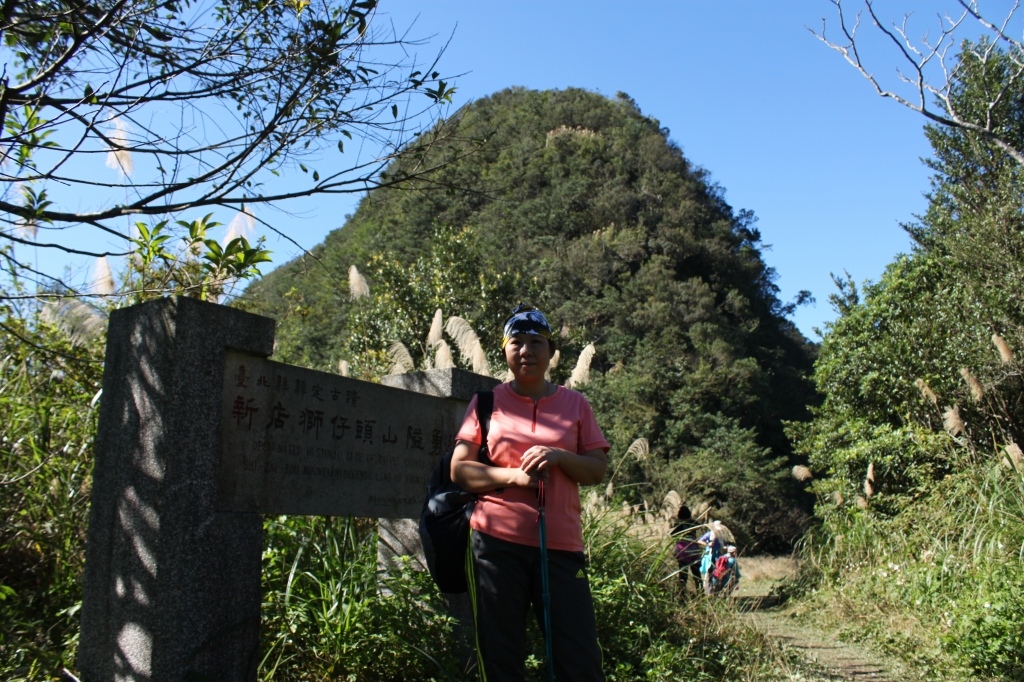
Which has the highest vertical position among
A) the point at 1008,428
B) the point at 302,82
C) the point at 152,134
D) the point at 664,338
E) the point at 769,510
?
the point at 664,338

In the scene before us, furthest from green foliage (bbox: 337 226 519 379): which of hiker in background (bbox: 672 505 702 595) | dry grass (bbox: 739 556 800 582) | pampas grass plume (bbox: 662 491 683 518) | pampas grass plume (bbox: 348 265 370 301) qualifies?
hiker in background (bbox: 672 505 702 595)

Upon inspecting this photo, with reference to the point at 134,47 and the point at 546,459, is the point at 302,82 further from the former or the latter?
the point at 546,459

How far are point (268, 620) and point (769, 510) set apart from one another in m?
22.3

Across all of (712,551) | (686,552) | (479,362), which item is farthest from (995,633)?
(479,362)

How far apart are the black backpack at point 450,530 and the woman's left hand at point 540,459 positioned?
0.67 ft

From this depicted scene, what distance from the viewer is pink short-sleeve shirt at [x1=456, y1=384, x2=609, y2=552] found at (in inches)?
97.0

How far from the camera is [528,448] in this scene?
2.54 m

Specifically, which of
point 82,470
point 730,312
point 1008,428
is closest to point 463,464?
point 82,470

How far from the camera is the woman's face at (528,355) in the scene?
2697 millimetres

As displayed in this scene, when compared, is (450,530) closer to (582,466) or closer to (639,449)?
(582,466)

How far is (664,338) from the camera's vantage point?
1331 inches

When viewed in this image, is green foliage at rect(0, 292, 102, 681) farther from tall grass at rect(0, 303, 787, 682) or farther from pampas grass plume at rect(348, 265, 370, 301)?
pampas grass plume at rect(348, 265, 370, 301)

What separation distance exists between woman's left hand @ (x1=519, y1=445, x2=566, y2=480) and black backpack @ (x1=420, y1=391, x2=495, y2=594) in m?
0.20

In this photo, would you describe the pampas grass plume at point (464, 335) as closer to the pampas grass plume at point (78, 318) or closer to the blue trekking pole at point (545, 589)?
the pampas grass plume at point (78, 318)
